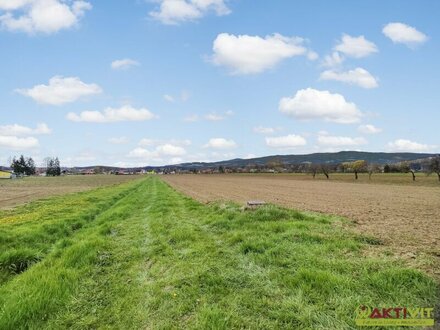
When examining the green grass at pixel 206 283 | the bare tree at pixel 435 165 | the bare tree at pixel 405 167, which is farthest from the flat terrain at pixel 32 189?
the bare tree at pixel 405 167

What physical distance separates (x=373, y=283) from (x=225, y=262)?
343 centimetres

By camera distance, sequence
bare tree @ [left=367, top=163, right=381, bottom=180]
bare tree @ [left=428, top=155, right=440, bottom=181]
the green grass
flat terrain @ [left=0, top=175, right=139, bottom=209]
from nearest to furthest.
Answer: the green grass
flat terrain @ [left=0, top=175, right=139, bottom=209]
bare tree @ [left=428, top=155, right=440, bottom=181]
bare tree @ [left=367, top=163, right=381, bottom=180]

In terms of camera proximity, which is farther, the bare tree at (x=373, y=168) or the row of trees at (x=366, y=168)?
the bare tree at (x=373, y=168)

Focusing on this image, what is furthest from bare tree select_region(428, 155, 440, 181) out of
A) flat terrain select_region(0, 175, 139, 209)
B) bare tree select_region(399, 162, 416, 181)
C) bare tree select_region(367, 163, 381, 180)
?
flat terrain select_region(0, 175, 139, 209)

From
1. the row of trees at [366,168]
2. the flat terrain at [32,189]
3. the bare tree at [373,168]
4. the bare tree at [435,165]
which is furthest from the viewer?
the bare tree at [373,168]

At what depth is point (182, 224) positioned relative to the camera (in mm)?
15008

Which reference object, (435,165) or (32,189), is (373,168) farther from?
(32,189)

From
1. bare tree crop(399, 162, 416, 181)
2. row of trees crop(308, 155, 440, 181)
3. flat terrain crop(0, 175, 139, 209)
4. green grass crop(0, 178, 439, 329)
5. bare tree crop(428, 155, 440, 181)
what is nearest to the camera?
green grass crop(0, 178, 439, 329)

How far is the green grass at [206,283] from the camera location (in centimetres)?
564

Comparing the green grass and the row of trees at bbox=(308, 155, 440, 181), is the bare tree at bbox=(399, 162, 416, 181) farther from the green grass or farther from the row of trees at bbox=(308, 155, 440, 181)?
the green grass

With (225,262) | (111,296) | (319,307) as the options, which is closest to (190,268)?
(225,262)

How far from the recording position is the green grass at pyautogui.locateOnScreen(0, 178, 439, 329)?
564cm

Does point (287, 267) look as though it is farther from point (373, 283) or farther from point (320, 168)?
point (320, 168)

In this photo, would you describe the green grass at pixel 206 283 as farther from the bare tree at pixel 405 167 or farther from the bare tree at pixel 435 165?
the bare tree at pixel 405 167
